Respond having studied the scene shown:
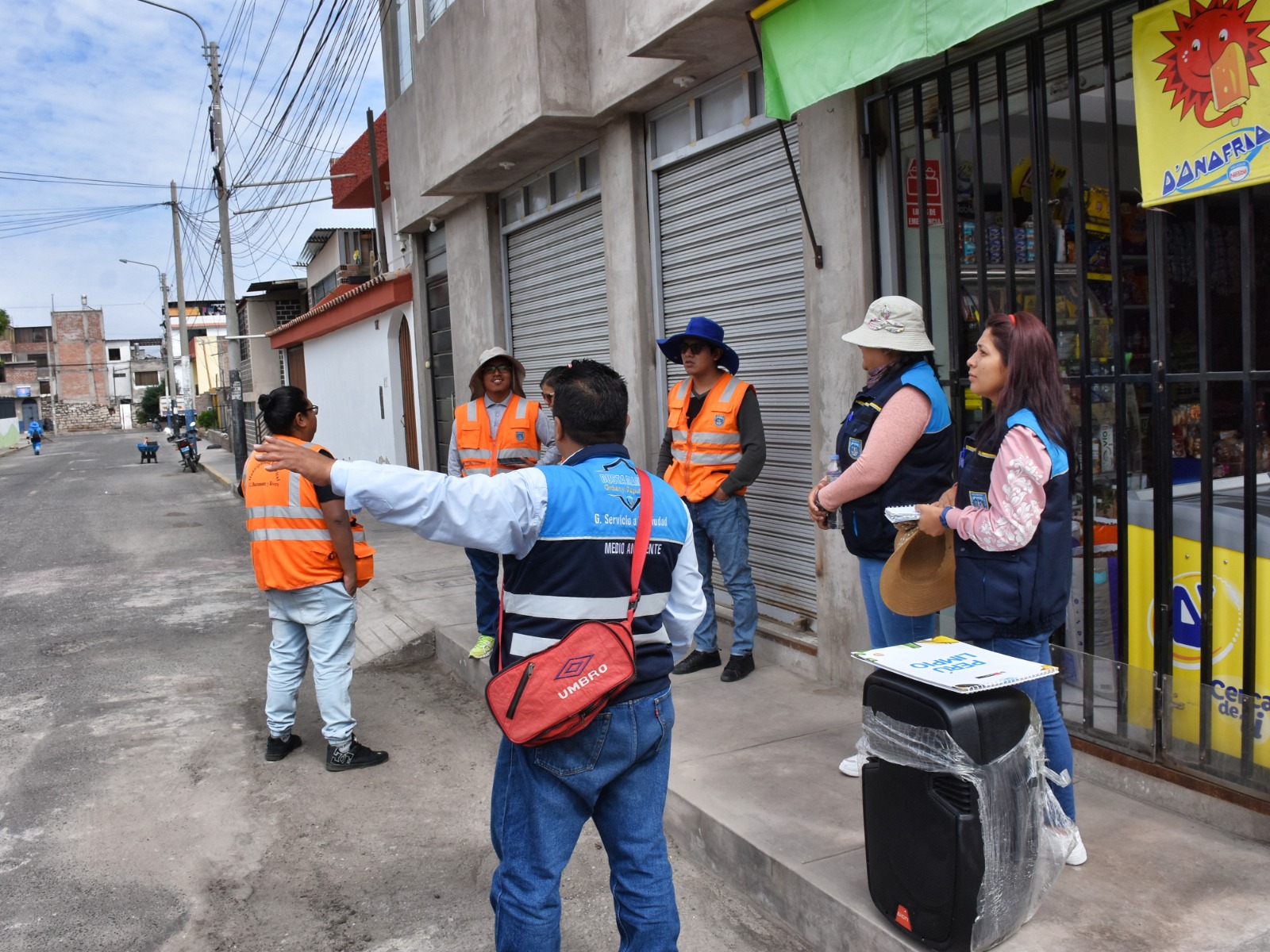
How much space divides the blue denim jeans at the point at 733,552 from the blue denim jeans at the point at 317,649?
1.82 m

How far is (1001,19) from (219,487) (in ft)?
73.4

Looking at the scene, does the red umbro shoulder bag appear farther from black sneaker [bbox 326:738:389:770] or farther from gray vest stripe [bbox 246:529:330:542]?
black sneaker [bbox 326:738:389:770]

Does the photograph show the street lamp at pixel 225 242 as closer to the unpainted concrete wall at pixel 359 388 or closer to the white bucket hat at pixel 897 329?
the unpainted concrete wall at pixel 359 388

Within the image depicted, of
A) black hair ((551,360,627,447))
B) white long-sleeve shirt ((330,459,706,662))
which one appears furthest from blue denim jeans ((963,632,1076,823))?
white long-sleeve shirt ((330,459,706,662))

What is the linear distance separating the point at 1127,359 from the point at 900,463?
985 mm

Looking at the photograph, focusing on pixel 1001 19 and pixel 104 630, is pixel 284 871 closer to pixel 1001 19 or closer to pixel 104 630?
pixel 1001 19

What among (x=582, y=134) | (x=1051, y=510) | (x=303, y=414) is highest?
(x=582, y=134)

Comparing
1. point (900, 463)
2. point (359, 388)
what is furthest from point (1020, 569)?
point (359, 388)

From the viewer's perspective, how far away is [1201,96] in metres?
3.44

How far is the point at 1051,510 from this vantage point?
3092 millimetres

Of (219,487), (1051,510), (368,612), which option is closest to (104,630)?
(368,612)

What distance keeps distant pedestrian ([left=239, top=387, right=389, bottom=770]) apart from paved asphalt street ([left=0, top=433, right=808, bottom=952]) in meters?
0.23

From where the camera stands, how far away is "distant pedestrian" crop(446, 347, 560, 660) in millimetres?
6277

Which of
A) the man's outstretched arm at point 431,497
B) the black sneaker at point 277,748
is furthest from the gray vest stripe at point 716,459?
the man's outstretched arm at point 431,497
